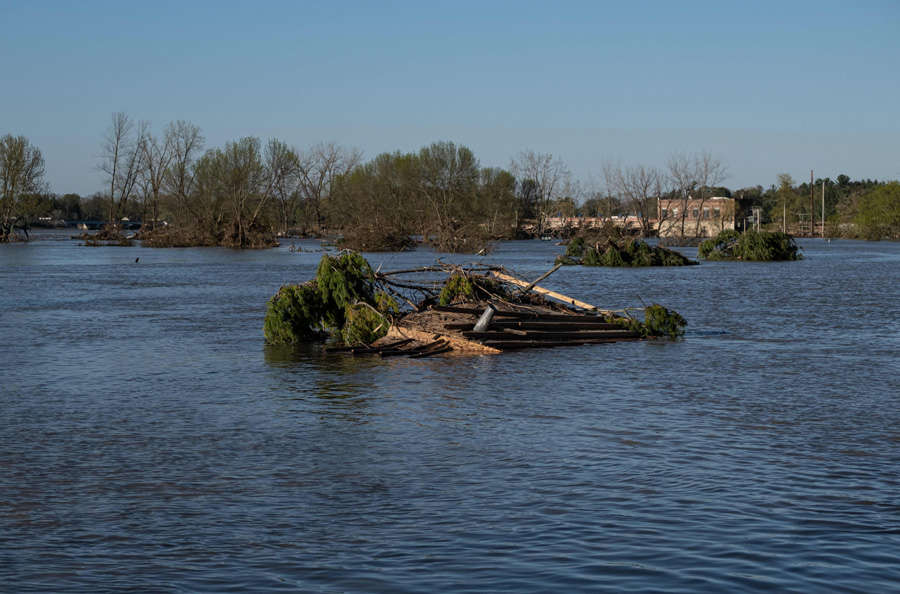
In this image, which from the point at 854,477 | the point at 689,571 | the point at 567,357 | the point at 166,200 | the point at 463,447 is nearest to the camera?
the point at 689,571

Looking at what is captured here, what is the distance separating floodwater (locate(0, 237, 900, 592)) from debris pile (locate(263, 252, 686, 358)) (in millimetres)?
717

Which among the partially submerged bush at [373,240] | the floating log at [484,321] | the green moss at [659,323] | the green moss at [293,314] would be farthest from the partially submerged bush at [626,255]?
the floating log at [484,321]

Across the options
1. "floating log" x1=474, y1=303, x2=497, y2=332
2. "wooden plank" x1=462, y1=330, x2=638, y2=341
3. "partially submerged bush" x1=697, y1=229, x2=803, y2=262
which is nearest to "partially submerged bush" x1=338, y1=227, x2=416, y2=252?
"partially submerged bush" x1=697, y1=229, x2=803, y2=262

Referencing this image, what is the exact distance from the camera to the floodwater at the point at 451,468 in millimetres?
7117

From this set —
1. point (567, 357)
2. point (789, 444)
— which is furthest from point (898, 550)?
point (567, 357)

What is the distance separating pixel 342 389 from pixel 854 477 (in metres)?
7.67

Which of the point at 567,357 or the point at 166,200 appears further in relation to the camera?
the point at 166,200

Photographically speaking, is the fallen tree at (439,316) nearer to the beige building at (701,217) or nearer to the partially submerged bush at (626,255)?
the partially submerged bush at (626,255)

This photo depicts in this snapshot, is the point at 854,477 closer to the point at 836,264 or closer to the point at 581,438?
the point at 581,438

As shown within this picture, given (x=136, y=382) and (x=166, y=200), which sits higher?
(x=166, y=200)

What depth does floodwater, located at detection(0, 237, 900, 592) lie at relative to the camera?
7.12 metres

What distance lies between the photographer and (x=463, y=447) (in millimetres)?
10953

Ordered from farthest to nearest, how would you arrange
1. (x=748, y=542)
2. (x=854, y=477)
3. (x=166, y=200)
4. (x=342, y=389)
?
(x=166, y=200), (x=342, y=389), (x=854, y=477), (x=748, y=542)

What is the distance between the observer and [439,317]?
64.3 ft
